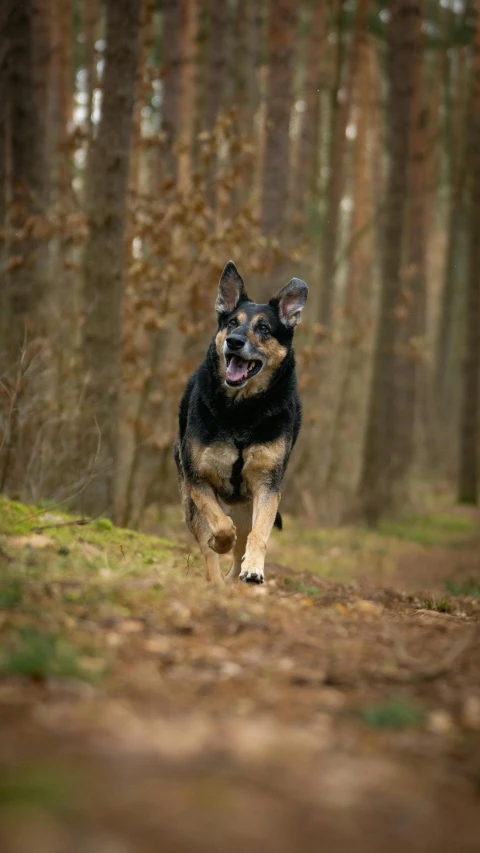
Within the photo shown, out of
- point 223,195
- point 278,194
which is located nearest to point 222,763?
point 223,195

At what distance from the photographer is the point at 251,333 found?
784 cm

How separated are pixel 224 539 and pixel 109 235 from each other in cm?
430

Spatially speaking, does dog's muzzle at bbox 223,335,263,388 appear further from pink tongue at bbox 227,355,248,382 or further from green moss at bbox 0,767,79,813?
green moss at bbox 0,767,79,813

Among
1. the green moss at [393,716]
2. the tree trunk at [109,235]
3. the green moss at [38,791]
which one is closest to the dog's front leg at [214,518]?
the tree trunk at [109,235]

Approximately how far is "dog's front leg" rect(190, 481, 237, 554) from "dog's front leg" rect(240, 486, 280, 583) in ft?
0.53

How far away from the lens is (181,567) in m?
7.90

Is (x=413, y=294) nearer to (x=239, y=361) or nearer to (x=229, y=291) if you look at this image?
(x=229, y=291)

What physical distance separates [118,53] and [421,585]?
21.8ft

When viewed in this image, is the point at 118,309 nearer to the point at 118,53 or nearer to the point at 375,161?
the point at 118,53

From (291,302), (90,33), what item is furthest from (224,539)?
(90,33)

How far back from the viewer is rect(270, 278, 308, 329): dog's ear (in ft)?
26.8

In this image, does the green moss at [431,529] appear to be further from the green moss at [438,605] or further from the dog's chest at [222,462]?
the dog's chest at [222,462]

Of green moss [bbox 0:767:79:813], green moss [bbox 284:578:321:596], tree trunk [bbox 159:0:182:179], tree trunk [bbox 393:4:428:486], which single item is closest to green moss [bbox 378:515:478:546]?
tree trunk [bbox 393:4:428:486]

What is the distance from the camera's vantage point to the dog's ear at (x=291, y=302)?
26.8 ft
